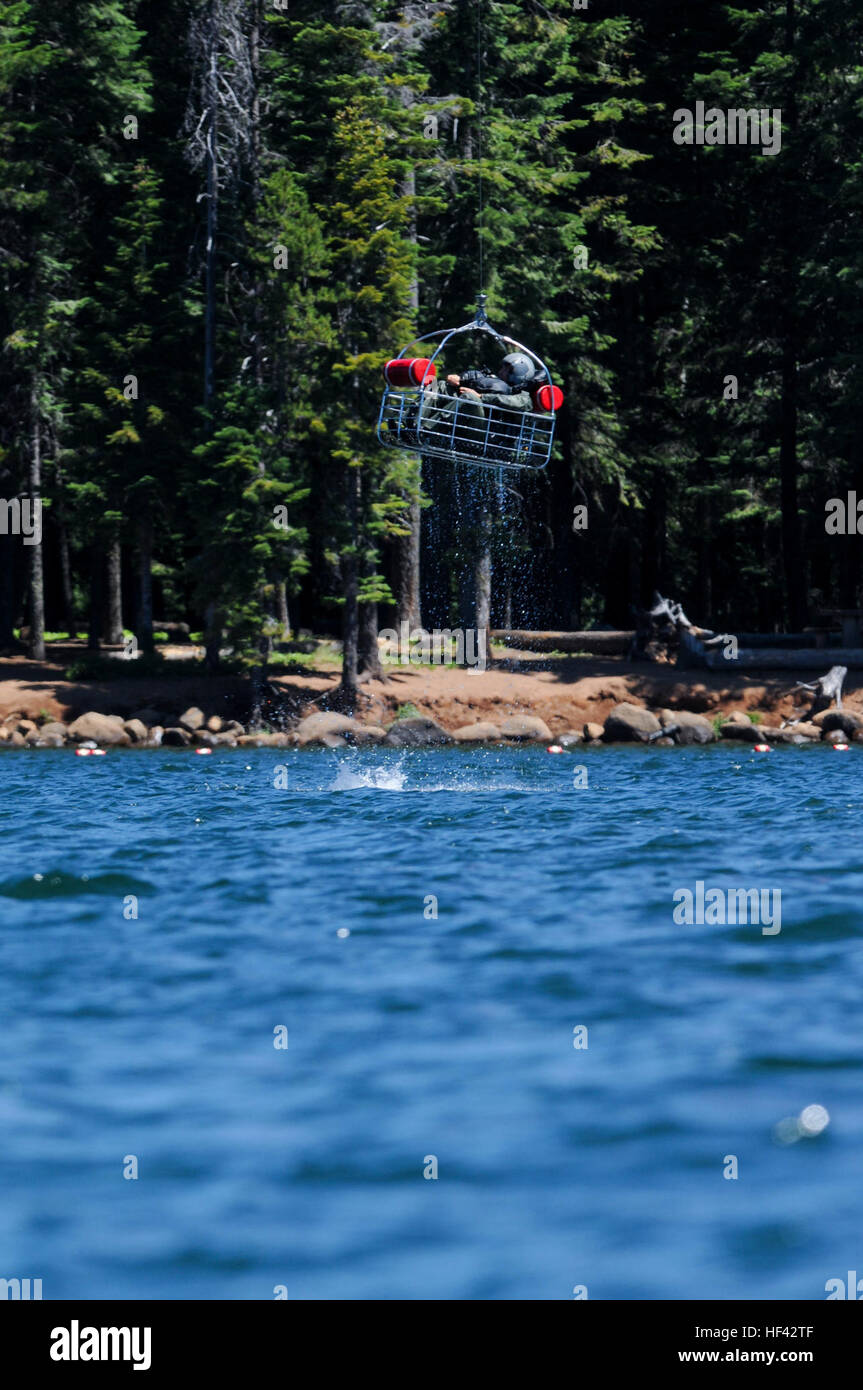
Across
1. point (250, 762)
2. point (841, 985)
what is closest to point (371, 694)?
point (250, 762)

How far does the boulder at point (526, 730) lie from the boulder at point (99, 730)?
8225mm

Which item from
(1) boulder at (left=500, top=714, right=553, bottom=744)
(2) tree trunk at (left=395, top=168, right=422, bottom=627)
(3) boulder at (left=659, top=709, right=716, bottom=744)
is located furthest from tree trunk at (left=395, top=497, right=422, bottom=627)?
(3) boulder at (left=659, top=709, right=716, bottom=744)

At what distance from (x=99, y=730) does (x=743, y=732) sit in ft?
45.5

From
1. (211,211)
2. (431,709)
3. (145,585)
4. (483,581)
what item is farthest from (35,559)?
(431,709)

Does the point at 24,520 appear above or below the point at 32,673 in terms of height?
above

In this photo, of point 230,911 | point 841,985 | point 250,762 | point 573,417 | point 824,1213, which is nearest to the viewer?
point 824,1213

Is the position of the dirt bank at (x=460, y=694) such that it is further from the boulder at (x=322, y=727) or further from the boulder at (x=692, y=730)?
the boulder at (x=692, y=730)

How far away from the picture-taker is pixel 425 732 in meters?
33.6

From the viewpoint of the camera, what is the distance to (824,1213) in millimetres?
6562

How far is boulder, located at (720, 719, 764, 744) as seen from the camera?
1337 inches

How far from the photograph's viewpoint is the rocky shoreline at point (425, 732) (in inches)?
1329
